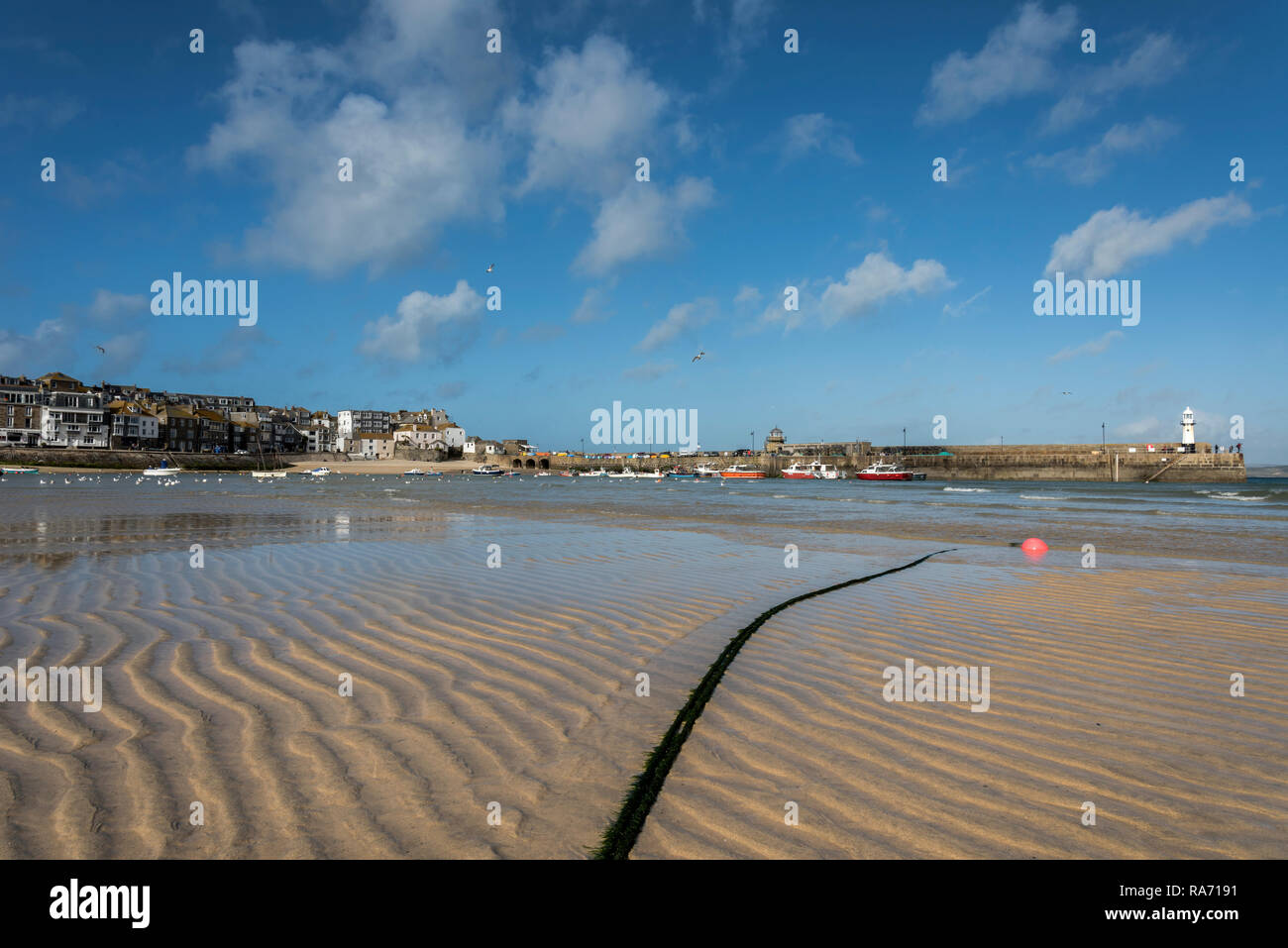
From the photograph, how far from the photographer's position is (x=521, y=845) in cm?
272

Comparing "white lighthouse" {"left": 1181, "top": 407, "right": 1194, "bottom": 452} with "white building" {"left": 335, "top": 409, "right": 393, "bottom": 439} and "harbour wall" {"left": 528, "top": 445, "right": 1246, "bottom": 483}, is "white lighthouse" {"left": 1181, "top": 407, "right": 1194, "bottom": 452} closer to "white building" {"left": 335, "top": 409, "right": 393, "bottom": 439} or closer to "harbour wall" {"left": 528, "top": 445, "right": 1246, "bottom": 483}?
"harbour wall" {"left": 528, "top": 445, "right": 1246, "bottom": 483}

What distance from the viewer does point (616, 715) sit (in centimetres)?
429

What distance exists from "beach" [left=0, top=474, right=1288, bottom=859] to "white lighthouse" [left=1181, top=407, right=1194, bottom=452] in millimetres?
104075

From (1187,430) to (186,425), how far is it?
5901 inches

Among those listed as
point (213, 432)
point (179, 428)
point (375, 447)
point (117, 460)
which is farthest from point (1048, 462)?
point (179, 428)

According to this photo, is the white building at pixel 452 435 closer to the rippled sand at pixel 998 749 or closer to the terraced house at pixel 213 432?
the terraced house at pixel 213 432

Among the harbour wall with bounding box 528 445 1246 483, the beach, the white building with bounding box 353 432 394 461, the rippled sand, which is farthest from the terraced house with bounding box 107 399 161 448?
the rippled sand

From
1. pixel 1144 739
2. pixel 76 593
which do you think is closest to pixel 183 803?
pixel 1144 739

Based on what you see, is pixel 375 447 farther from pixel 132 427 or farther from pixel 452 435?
pixel 132 427

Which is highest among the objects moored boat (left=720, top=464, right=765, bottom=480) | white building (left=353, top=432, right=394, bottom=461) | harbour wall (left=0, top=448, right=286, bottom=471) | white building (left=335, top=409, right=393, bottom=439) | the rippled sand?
white building (left=335, top=409, right=393, bottom=439)

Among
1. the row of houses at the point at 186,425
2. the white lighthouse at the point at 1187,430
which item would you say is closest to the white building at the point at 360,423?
the row of houses at the point at 186,425

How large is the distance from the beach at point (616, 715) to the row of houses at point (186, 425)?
11754 centimetres

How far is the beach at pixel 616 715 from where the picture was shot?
2873 millimetres

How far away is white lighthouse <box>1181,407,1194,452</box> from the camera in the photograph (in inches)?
3644
